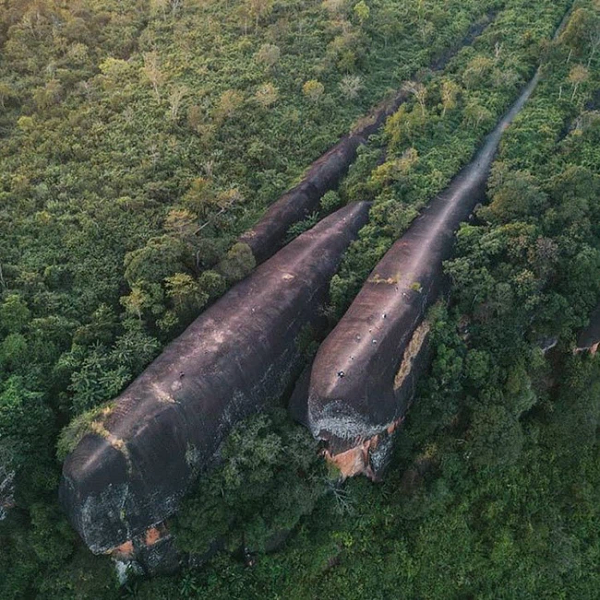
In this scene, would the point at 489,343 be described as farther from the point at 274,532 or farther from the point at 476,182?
the point at 274,532

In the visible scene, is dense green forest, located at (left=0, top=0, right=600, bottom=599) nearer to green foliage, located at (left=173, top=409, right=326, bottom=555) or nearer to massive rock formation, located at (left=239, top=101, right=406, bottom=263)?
green foliage, located at (left=173, top=409, right=326, bottom=555)

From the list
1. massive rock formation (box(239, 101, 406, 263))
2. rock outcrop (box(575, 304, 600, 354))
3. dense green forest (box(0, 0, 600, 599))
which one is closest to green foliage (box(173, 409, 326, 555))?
dense green forest (box(0, 0, 600, 599))

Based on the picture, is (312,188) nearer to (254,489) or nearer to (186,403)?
(186,403)

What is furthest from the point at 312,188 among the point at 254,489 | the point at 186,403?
the point at 254,489

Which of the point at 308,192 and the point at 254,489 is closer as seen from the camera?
the point at 254,489

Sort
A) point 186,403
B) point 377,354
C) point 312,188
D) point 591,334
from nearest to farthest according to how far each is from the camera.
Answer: point 186,403 → point 377,354 → point 591,334 → point 312,188

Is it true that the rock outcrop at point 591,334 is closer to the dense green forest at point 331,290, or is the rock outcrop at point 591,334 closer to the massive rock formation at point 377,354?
the dense green forest at point 331,290

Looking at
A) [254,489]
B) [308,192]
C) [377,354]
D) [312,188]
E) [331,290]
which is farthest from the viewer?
[312,188]

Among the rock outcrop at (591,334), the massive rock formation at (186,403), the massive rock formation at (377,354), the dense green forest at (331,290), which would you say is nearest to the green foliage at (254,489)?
the dense green forest at (331,290)
